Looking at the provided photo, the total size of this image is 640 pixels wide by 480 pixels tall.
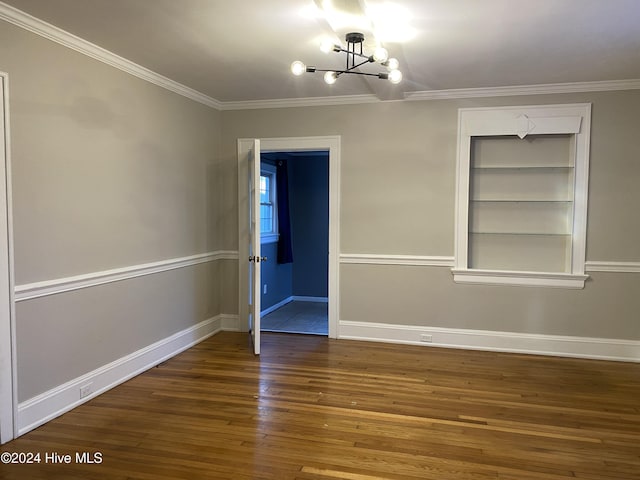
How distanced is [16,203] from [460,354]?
12.4 ft

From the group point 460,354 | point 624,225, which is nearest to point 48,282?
point 460,354

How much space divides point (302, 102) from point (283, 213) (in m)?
2.18

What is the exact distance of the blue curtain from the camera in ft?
21.7

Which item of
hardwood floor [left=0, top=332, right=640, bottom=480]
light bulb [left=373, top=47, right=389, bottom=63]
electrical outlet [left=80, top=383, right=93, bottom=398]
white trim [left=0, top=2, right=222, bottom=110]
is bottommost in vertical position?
hardwood floor [left=0, top=332, right=640, bottom=480]

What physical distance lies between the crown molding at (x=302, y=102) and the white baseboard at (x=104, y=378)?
2.34 m

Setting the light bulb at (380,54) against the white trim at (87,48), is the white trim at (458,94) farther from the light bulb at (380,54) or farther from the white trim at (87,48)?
the light bulb at (380,54)

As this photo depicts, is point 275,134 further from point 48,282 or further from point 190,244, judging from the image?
point 48,282

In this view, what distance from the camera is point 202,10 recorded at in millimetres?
2629

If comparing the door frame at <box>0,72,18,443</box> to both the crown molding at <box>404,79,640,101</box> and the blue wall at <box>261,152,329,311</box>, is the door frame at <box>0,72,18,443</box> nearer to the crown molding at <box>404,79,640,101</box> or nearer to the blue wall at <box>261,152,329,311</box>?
the crown molding at <box>404,79,640,101</box>

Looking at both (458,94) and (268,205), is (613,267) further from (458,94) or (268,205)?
(268,205)

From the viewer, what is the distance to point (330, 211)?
4816mm

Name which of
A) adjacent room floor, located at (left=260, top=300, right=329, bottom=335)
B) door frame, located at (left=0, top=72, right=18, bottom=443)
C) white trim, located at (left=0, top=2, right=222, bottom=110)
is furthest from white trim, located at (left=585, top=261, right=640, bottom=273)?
door frame, located at (left=0, top=72, right=18, bottom=443)

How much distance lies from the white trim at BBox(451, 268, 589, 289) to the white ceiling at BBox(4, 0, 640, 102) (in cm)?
174

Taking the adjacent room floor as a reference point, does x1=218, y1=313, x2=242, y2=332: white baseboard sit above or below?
above
